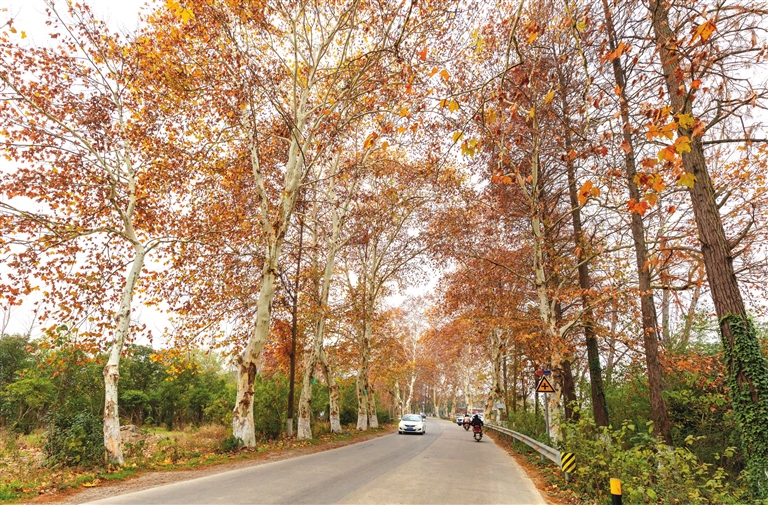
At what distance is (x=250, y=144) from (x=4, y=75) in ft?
20.9

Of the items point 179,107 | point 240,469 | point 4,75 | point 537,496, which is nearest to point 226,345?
point 240,469

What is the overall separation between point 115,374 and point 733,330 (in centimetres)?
1360

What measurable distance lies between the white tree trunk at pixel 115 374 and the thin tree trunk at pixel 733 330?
41.9 feet

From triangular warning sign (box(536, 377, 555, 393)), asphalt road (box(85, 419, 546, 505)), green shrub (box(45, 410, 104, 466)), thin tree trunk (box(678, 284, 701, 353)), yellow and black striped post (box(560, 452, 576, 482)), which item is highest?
thin tree trunk (box(678, 284, 701, 353))

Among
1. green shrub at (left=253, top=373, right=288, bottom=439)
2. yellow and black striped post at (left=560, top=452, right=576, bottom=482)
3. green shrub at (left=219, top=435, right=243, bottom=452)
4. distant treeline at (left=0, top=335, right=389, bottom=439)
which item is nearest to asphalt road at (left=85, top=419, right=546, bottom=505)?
yellow and black striped post at (left=560, top=452, right=576, bottom=482)

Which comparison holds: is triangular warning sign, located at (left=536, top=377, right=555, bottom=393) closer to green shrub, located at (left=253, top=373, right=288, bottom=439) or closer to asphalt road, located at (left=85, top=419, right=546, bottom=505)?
asphalt road, located at (left=85, top=419, right=546, bottom=505)

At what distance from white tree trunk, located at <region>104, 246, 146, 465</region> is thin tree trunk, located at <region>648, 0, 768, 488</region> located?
1279cm

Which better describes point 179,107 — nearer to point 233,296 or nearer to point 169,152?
point 169,152

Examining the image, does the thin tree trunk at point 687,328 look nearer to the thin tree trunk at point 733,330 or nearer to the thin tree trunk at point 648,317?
the thin tree trunk at point 648,317

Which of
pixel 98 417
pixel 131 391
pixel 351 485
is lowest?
pixel 351 485

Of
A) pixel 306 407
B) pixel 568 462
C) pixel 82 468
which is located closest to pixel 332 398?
pixel 306 407

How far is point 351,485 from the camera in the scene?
816 centimetres

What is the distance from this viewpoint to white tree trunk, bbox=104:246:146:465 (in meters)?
9.72

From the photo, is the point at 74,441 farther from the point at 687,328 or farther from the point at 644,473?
the point at 687,328
